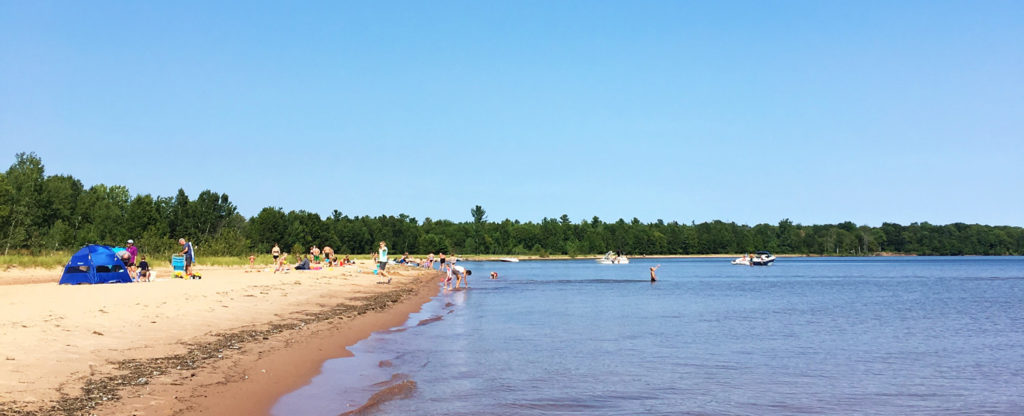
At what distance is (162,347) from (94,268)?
58.4 ft

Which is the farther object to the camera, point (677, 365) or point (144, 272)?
point (144, 272)

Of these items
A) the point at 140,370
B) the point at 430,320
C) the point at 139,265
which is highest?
the point at 139,265

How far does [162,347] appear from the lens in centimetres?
1470

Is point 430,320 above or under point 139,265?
under

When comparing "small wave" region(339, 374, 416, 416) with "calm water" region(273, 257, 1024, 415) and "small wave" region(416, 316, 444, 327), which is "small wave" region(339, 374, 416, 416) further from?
"small wave" region(416, 316, 444, 327)

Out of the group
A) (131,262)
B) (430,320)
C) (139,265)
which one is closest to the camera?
(430,320)

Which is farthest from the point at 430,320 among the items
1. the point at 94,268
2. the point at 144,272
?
the point at 94,268

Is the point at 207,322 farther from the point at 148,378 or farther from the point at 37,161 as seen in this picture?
the point at 37,161

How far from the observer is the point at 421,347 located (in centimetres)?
1955

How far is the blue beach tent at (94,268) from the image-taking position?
29.5m

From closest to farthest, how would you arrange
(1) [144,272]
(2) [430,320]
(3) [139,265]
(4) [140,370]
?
(4) [140,370] < (2) [430,320] < (1) [144,272] < (3) [139,265]

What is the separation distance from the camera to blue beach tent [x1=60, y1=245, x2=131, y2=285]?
96.7 feet

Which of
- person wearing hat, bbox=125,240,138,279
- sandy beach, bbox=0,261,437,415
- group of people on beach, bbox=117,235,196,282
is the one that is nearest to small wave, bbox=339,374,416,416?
sandy beach, bbox=0,261,437,415

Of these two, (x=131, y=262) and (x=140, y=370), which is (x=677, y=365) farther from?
(x=131, y=262)
